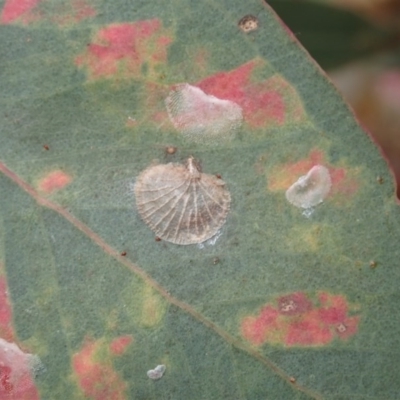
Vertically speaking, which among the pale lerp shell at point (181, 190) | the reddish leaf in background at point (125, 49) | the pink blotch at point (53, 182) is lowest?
the pale lerp shell at point (181, 190)

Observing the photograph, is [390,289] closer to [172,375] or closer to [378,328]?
[378,328]

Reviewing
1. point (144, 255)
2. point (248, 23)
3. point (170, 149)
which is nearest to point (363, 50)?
point (248, 23)

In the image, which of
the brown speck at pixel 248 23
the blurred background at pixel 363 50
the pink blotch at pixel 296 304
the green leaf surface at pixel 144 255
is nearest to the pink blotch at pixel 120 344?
the green leaf surface at pixel 144 255

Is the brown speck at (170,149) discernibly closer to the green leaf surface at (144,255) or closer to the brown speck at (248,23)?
the green leaf surface at (144,255)

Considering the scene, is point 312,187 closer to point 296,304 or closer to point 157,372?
point 296,304

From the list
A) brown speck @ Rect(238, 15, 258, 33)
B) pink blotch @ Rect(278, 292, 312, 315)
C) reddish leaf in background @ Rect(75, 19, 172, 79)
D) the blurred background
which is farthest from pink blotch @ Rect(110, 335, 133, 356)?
the blurred background
